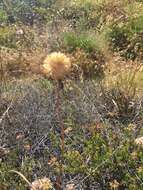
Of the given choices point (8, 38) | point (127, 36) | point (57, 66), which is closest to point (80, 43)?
point (127, 36)

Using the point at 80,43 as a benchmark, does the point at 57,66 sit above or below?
above

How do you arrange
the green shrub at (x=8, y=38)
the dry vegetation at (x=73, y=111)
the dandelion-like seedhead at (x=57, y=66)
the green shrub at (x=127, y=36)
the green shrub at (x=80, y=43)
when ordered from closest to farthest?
the dandelion-like seedhead at (x=57, y=66), the dry vegetation at (x=73, y=111), the green shrub at (x=127, y=36), the green shrub at (x=80, y=43), the green shrub at (x=8, y=38)

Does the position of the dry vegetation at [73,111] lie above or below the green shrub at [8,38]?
above

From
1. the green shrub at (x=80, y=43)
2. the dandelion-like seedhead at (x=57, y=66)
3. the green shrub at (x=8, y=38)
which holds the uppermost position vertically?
the dandelion-like seedhead at (x=57, y=66)

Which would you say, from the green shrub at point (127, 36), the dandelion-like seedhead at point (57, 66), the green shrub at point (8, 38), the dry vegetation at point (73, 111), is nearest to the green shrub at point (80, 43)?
the dry vegetation at point (73, 111)

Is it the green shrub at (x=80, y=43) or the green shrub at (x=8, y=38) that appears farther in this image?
the green shrub at (x=8, y=38)

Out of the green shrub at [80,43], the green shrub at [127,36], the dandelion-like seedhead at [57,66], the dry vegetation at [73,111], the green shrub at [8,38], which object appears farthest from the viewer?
the green shrub at [8,38]

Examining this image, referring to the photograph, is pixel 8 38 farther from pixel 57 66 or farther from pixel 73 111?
pixel 57 66

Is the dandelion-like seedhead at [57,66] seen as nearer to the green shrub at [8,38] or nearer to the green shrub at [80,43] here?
the green shrub at [80,43]

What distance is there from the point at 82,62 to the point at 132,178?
359 cm

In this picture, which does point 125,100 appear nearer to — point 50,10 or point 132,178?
point 132,178

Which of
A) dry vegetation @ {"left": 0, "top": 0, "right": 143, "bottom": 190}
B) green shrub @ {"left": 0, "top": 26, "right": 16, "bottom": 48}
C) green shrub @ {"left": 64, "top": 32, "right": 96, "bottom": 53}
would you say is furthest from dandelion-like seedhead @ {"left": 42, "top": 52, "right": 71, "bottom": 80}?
green shrub @ {"left": 0, "top": 26, "right": 16, "bottom": 48}

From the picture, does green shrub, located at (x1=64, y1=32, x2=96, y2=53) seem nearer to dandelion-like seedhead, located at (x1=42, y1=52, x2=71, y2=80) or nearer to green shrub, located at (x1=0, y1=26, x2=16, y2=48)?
green shrub, located at (x1=0, y1=26, x2=16, y2=48)

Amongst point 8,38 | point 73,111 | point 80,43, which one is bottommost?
point 8,38
